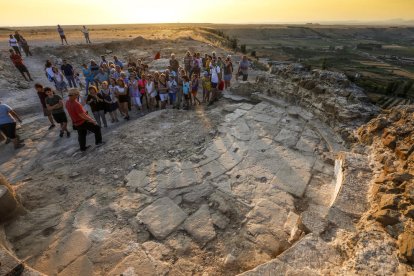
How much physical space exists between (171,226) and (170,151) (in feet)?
8.11

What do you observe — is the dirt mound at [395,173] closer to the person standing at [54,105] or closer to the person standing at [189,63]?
the person standing at [189,63]

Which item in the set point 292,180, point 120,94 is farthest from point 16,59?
point 292,180

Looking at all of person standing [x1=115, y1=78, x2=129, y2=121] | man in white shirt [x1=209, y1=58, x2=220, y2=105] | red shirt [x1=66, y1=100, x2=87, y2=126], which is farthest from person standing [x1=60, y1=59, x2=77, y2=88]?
man in white shirt [x1=209, y1=58, x2=220, y2=105]

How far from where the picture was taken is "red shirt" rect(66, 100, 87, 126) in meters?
5.93

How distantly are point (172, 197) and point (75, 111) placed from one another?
3.48 meters

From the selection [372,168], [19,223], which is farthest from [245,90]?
[19,223]

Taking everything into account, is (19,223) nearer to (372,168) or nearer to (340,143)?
(372,168)

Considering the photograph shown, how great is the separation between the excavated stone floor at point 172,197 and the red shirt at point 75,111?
0.91m

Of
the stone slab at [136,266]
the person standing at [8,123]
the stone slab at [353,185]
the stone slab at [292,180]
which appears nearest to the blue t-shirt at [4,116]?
the person standing at [8,123]

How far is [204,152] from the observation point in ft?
20.0

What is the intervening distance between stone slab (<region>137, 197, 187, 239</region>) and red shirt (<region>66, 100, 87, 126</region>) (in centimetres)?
324

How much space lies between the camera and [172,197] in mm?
4723

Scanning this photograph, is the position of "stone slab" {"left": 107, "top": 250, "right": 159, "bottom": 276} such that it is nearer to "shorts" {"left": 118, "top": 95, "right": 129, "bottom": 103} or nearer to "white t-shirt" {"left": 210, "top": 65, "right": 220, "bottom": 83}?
"shorts" {"left": 118, "top": 95, "right": 129, "bottom": 103}

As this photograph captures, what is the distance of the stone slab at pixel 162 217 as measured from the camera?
400 cm
